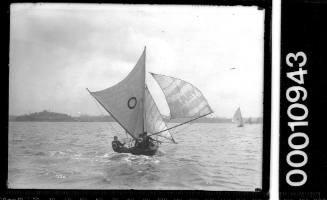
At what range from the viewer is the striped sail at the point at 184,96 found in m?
2.37

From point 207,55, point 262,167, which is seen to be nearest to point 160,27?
point 207,55

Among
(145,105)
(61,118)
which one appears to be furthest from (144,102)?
(61,118)

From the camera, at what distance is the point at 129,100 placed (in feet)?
7.96

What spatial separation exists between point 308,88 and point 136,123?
1.06m

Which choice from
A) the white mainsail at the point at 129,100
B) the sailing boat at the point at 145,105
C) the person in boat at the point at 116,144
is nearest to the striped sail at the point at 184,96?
the sailing boat at the point at 145,105

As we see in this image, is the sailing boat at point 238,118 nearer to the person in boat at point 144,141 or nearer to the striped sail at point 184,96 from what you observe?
the striped sail at point 184,96

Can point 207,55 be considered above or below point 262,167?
above

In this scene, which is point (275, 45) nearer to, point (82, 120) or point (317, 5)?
point (317, 5)

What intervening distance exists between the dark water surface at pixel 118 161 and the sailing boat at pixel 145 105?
66 mm

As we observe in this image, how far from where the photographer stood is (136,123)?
2422mm

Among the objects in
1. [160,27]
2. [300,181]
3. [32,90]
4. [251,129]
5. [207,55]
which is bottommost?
[300,181]

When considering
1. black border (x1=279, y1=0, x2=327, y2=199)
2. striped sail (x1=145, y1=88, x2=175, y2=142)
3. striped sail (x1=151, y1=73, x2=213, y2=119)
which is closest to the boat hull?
striped sail (x1=145, y1=88, x2=175, y2=142)

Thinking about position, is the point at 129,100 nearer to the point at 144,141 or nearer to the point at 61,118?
the point at 144,141

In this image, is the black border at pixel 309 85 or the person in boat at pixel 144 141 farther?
the person in boat at pixel 144 141
